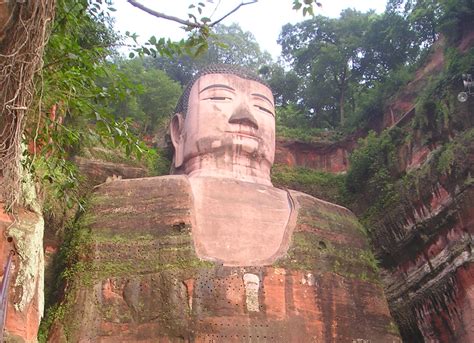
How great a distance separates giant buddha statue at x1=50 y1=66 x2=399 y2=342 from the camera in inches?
281

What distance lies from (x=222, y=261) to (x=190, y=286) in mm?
565

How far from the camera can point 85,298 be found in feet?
23.8

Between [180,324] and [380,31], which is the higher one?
[380,31]

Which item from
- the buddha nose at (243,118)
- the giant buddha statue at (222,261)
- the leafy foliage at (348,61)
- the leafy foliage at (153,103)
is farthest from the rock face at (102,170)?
the leafy foliage at (348,61)

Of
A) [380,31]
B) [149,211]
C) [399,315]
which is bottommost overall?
[399,315]

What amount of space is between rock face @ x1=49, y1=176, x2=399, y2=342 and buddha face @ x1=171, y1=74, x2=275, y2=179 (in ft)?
3.47

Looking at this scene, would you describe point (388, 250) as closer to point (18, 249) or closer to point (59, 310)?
point (59, 310)

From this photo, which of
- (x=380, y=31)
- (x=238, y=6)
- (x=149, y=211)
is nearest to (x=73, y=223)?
(x=149, y=211)

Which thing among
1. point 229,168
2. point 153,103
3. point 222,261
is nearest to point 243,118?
point 229,168

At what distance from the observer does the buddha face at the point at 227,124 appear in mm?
9461

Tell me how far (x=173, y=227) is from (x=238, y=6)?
5104mm

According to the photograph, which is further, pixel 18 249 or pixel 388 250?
pixel 388 250

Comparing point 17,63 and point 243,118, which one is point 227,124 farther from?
point 17,63

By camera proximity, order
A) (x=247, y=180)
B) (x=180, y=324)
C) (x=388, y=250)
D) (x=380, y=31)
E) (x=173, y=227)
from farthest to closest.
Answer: (x=380, y=31), (x=388, y=250), (x=247, y=180), (x=173, y=227), (x=180, y=324)
